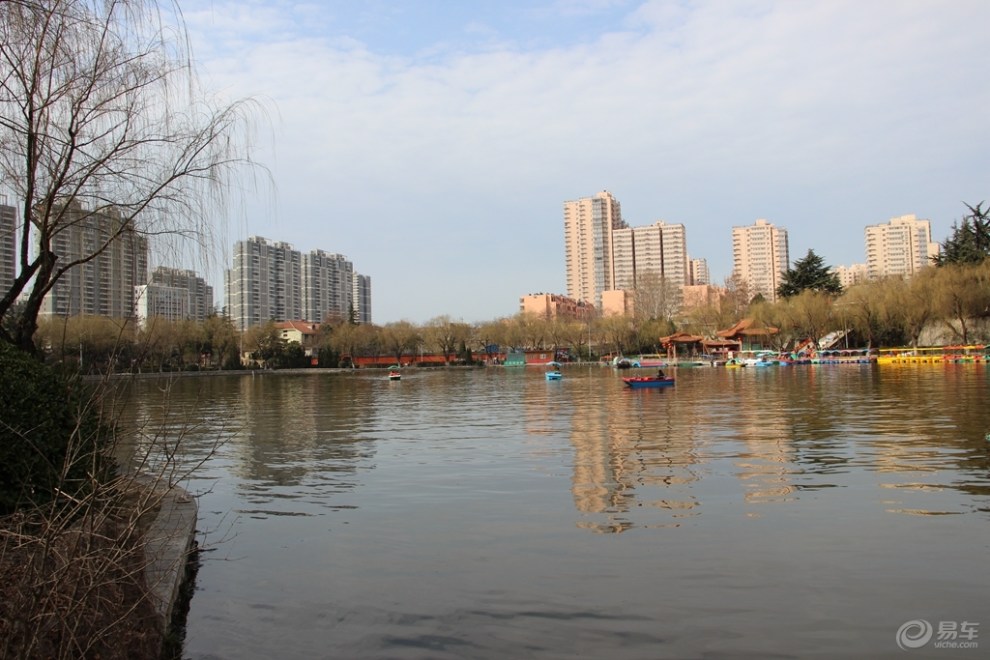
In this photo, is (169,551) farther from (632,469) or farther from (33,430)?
(632,469)

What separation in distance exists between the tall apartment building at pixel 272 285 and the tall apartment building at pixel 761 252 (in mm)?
94228

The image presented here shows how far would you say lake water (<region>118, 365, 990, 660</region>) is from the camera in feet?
18.6

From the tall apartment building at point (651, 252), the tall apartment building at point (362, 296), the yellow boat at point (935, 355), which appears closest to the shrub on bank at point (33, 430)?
the yellow boat at point (935, 355)

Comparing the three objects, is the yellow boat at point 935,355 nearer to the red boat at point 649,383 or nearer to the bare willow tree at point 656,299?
the red boat at point 649,383

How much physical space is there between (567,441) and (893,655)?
39.1 ft

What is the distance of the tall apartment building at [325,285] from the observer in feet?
482

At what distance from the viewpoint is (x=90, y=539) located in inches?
144

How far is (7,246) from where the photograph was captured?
829 centimetres

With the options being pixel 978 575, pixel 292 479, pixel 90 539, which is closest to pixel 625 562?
pixel 978 575

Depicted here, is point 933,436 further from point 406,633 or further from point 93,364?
point 93,364

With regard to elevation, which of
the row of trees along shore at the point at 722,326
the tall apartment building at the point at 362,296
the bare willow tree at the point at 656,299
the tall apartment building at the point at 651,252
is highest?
→ the tall apartment building at the point at 651,252

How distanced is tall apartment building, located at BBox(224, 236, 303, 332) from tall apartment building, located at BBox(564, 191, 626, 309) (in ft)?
210

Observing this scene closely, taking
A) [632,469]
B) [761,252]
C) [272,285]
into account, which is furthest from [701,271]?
[632,469]

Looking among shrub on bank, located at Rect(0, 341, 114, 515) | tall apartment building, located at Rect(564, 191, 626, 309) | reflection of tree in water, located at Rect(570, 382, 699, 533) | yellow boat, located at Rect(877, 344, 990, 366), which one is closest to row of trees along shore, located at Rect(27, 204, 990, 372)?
yellow boat, located at Rect(877, 344, 990, 366)
